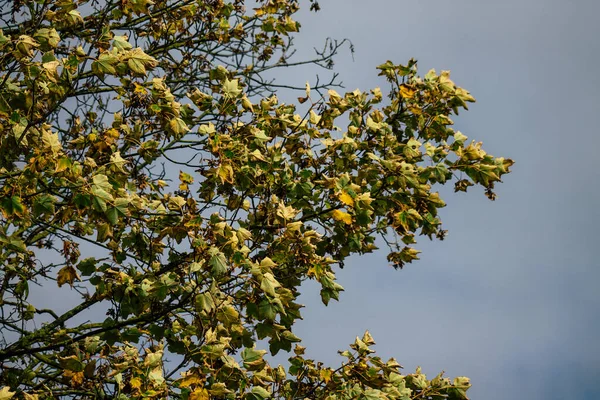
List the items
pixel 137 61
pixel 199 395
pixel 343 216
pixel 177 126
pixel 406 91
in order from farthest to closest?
1. pixel 406 91
2. pixel 177 126
3. pixel 343 216
4. pixel 137 61
5. pixel 199 395

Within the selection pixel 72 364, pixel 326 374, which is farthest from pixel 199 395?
pixel 326 374

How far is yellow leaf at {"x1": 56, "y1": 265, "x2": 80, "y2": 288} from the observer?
7.21m

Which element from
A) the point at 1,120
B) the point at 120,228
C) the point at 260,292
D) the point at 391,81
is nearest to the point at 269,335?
the point at 260,292

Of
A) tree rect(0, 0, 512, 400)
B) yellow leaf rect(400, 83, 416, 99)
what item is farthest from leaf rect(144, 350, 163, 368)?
yellow leaf rect(400, 83, 416, 99)

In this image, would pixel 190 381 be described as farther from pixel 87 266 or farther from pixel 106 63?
pixel 106 63

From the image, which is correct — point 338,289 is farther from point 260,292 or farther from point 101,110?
point 101,110

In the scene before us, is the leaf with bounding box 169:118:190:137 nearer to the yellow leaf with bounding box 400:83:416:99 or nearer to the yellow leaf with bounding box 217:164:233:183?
the yellow leaf with bounding box 217:164:233:183

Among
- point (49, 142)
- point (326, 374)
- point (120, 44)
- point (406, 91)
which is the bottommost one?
point (326, 374)

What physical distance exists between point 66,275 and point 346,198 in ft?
9.59

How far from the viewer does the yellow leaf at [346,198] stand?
6531 mm

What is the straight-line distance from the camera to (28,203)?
20.6ft

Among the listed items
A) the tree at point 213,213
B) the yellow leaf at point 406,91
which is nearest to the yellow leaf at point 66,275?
the tree at point 213,213

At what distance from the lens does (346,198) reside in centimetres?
655

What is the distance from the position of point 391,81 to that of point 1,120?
4.23 metres
